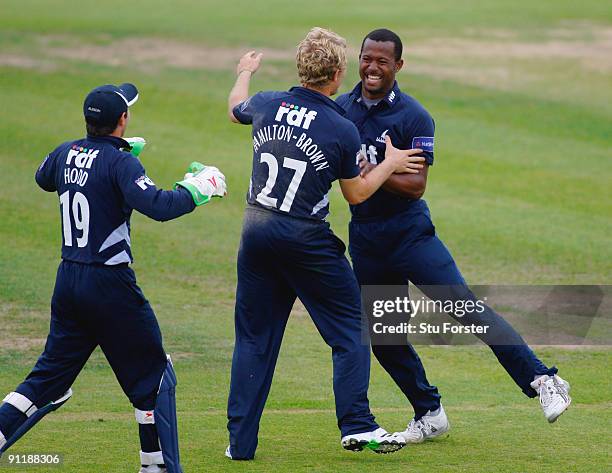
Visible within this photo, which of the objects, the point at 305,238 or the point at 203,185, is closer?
the point at 203,185

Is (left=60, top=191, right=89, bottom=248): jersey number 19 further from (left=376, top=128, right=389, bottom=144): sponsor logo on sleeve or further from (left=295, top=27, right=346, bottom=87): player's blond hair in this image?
(left=376, top=128, right=389, bottom=144): sponsor logo on sleeve

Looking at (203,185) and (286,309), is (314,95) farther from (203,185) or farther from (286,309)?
(286,309)

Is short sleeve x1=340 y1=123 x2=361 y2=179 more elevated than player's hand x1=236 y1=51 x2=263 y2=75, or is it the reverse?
player's hand x1=236 y1=51 x2=263 y2=75

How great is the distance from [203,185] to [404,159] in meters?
1.26

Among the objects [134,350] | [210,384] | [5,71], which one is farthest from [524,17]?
[134,350]

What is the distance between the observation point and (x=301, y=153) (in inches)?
248

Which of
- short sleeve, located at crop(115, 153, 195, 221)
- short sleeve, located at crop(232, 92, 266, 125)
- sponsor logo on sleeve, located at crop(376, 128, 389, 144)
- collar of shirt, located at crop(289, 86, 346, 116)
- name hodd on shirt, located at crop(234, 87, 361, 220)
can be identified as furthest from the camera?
sponsor logo on sleeve, located at crop(376, 128, 389, 144)

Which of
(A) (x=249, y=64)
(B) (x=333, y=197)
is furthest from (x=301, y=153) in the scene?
(B) (x=333, y=197)

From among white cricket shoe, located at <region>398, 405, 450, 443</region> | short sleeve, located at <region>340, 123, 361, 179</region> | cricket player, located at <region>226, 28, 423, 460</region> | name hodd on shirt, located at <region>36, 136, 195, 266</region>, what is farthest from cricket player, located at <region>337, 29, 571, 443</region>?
name hodd on shirt, located at <region>36, 136, 195, 266</region>

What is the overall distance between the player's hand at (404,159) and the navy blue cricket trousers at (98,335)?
1617mm

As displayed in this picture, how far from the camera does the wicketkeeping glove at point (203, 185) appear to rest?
601 centimetres

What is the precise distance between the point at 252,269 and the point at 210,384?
7.11 ft

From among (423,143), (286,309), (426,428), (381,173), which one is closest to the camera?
(381,173)

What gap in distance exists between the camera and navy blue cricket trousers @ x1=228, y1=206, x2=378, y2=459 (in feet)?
21.0
